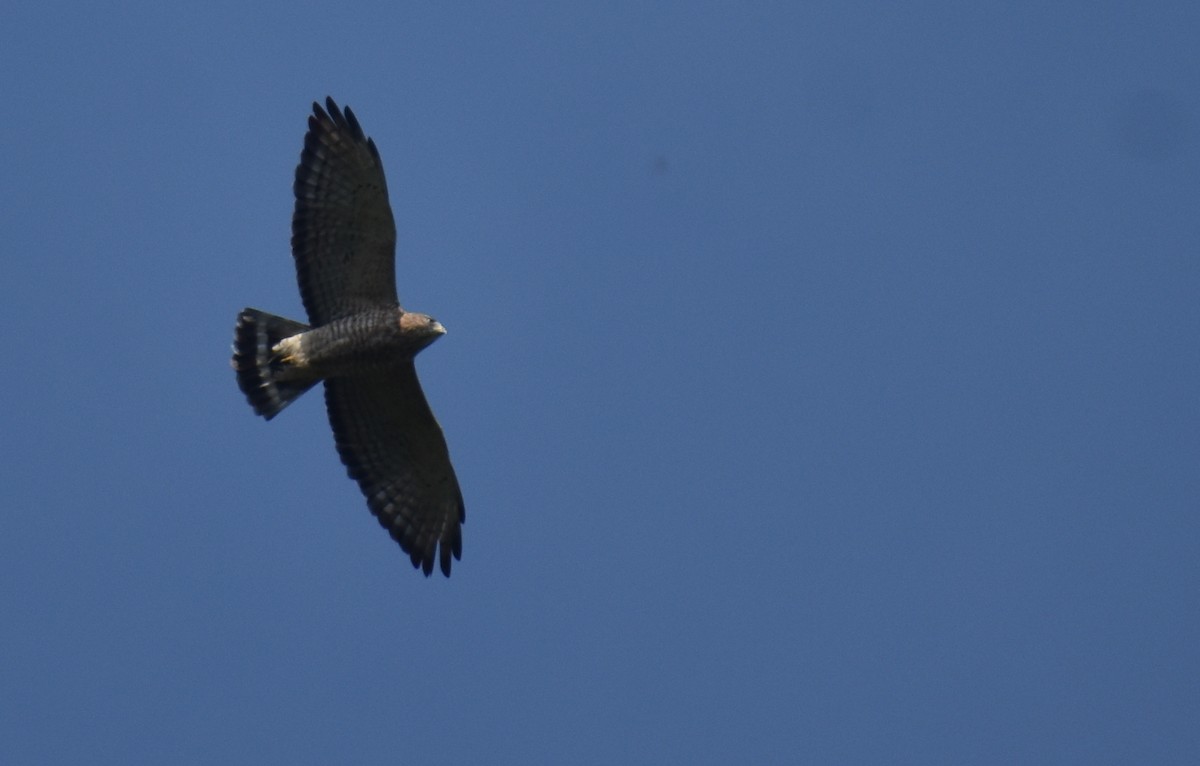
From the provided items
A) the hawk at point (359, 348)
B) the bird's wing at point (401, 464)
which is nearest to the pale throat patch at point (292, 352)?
the hawk at point (359, 348)

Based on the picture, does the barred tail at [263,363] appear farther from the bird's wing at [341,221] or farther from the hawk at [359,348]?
the bird's wing at [341,221]

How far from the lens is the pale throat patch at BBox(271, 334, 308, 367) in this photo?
15.6m

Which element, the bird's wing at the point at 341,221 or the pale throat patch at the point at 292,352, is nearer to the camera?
the bird's wing at the point at 341,221

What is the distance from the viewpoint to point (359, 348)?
50.5 ft

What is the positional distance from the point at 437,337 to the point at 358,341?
659mm

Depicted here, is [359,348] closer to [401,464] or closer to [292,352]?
[292,352]

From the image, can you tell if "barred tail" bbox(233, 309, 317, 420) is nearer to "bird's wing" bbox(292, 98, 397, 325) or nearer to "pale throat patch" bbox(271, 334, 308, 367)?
"pale throat patch" bbox(271, 334, 308, 367)

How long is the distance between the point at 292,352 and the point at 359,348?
634 mm

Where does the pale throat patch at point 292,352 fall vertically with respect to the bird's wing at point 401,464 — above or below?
above

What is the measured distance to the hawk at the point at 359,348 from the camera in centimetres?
1523

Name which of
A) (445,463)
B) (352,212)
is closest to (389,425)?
(445,463)

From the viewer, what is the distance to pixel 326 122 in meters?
15.3

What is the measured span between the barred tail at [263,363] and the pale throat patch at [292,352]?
10 cm

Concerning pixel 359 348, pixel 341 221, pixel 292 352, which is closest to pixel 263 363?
pixel 292 352
